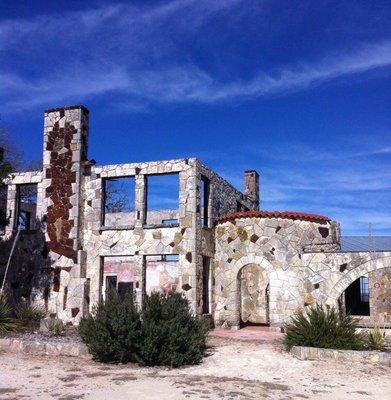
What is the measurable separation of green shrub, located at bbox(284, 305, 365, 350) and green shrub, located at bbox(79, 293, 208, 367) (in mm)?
2290

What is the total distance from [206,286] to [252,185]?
7.11 m

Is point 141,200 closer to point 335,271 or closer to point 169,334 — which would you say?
point 335,271

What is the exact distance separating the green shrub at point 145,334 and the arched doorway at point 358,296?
11074mm

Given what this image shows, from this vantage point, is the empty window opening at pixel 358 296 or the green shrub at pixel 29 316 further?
the empty window opening at pixel 358 296

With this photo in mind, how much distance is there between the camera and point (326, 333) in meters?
11.8

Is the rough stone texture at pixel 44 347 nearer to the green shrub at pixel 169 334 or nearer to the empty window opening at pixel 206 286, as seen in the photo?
the green shrub at pixel 169 334

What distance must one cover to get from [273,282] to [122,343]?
6564 mm

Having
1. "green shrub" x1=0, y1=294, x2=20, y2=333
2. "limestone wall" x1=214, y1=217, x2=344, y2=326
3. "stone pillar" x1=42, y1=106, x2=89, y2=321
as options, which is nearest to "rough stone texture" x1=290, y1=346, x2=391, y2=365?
"limestone wall" x1=214, y1=217, x2=344, y2=326

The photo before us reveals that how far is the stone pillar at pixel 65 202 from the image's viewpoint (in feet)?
54.9

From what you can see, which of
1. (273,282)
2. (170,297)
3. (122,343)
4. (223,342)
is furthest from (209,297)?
(122,343)

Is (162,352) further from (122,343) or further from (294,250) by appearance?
(294,250)

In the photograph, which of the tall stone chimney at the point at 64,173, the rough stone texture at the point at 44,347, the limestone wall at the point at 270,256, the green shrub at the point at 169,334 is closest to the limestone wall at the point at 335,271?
the limestone wall at the point at 270,256

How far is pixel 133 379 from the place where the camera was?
912 centimetres

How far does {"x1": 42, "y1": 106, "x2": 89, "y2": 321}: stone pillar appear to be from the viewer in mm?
16719
